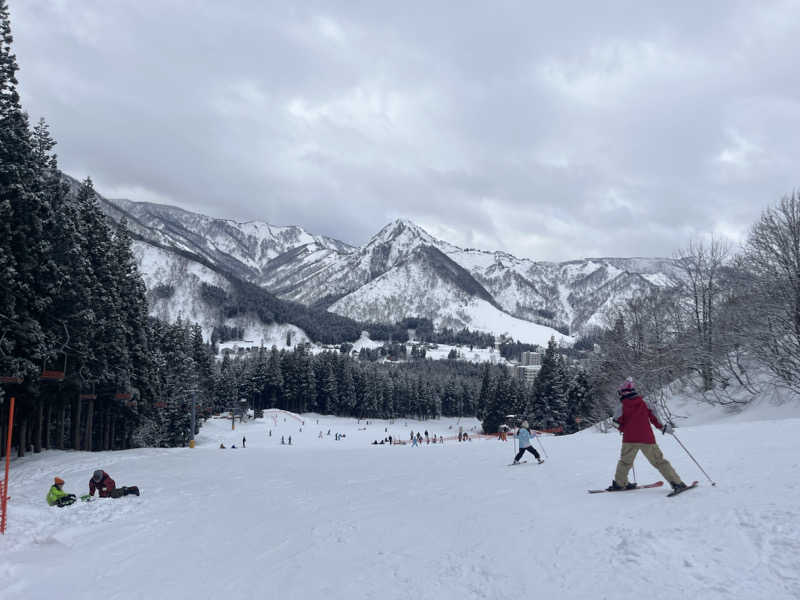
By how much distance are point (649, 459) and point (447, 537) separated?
350 centimetres

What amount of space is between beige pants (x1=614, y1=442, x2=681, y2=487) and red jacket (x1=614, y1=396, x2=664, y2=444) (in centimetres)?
10

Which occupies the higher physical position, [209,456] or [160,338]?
[160,338]

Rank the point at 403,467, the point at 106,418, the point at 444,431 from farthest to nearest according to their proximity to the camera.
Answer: the point at 444,431, the point at 106,418, the point at 403,467

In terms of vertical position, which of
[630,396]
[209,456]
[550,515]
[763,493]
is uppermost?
[630,396]

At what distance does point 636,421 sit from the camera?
9.34 meters

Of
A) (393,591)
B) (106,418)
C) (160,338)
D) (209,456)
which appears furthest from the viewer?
(160,338)

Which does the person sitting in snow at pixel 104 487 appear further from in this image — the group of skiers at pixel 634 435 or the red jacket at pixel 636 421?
the red jacket at pixel 636 421

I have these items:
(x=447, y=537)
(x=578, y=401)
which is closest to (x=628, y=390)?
(x=447, y=537)

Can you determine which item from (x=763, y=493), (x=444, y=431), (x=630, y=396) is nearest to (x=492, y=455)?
(x=630, y=396)

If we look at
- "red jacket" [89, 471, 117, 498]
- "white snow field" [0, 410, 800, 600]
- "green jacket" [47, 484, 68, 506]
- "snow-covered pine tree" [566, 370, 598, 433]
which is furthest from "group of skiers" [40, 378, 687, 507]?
"snow-covered pine tree" [566, 370, 598, 433]

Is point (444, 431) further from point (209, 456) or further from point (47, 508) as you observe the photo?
point (47, 508)

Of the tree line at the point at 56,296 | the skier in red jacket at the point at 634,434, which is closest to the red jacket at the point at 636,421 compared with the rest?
the skier in red jacket at the point at 634,434

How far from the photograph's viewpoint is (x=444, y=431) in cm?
11856

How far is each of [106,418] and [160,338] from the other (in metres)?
14.7
